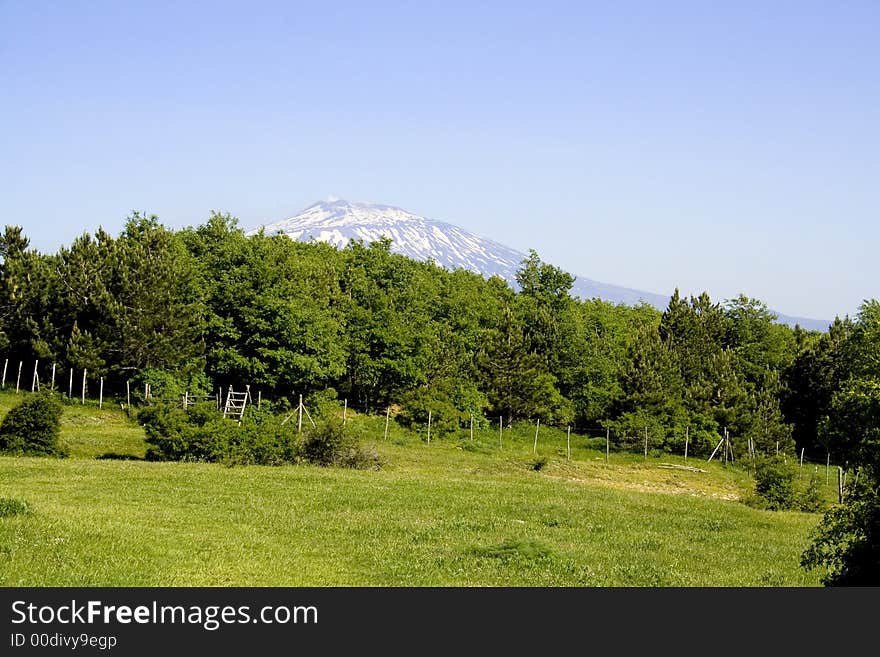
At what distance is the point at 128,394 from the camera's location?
2436 inches

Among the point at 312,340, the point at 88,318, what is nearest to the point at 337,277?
the point at 312,340

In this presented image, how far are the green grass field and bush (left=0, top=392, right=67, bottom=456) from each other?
5.06ft

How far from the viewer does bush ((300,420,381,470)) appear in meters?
42.7

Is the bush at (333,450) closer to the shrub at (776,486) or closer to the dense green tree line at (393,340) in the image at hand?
the shrub at (776,486)

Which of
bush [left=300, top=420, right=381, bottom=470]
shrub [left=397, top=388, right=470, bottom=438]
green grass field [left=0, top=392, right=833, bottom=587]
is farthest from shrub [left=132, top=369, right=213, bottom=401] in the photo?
bush [left=300, top=420, right=381, bottom=470]

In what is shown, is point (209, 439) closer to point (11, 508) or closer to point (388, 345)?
point (11, 508)

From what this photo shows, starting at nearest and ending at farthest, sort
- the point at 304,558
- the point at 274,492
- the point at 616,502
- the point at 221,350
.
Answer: the point at 304,558
the point at 274,492
the point at 616,502
the point at 221,350

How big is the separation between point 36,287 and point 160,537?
50.7 meters

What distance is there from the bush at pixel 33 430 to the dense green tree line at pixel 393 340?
21.0 metres

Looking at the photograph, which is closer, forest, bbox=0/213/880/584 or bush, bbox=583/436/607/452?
forest, bbox=0/213/880/584

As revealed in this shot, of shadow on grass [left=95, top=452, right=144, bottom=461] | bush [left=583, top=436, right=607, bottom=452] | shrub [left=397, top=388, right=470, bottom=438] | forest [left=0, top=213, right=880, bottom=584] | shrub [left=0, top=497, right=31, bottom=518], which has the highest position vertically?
forest [left=0, top=213, right=880, bottom=584]

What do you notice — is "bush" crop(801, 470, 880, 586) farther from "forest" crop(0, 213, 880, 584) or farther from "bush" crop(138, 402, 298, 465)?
"forest" crop(0, 213, 880, 584)

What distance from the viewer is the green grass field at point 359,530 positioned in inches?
698

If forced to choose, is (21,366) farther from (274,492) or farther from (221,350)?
(274,492)
